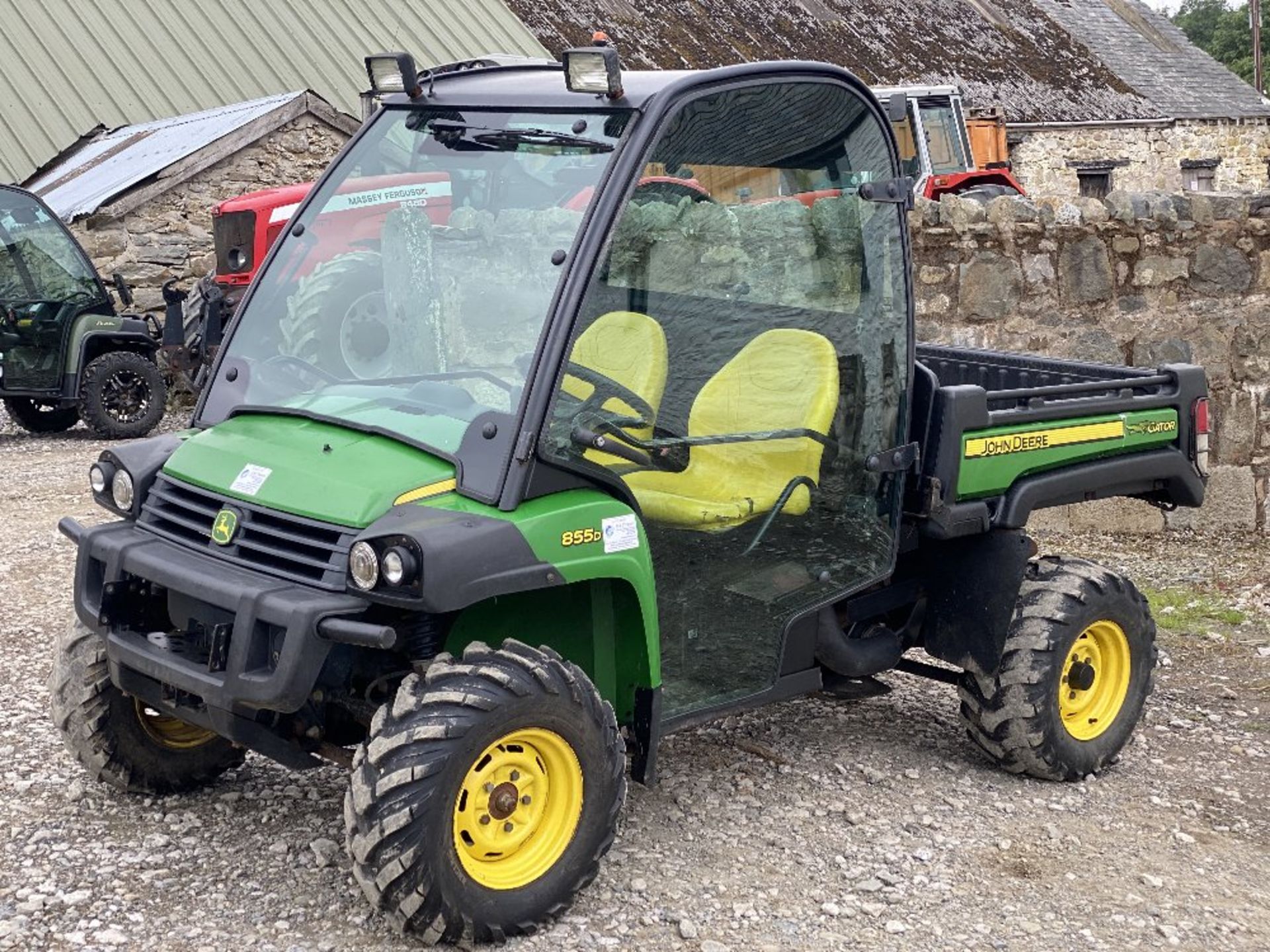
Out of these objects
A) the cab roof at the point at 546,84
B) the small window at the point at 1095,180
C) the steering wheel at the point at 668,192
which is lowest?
the small window at the point at 1095,180

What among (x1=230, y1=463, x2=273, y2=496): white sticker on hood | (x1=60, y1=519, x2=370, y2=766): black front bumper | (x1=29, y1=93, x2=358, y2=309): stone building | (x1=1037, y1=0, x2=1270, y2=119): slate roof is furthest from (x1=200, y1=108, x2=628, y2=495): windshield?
(x1=1037, y1=0, x2=1270, y2=119): slate roof

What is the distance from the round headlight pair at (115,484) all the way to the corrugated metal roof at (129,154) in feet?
35.0

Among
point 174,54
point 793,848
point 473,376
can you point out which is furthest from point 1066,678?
point 174,54

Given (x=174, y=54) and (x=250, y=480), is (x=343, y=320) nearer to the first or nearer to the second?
(x=250, y=480)

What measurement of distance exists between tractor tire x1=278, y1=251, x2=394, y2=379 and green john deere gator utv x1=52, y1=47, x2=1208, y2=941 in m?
0.02

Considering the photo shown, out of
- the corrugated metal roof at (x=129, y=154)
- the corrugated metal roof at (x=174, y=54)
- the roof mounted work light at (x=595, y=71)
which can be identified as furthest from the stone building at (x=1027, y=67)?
the roof mounted work light at (x=595, y=71)

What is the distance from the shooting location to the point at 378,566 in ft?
11.3

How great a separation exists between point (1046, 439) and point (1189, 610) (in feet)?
8.72

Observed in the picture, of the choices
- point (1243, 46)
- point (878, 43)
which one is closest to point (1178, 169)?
point (878, 43)

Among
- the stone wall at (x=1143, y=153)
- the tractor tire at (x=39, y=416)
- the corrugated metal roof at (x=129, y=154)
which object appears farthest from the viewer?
the stone wall at (x=1143, y=153)

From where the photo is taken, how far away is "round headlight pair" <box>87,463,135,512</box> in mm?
4082

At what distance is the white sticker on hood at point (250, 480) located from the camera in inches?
149

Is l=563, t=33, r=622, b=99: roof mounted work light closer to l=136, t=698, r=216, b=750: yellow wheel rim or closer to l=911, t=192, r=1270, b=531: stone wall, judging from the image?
l=136, t=698, r=216, b=750: yellow wheel rim

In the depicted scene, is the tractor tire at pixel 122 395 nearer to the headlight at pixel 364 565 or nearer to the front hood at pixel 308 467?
the front hood at pixel 308 467
